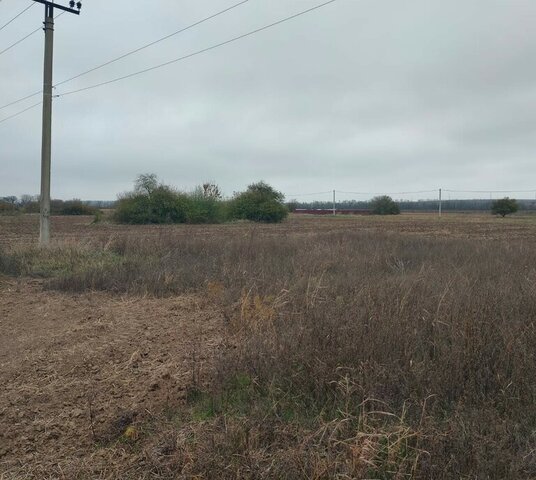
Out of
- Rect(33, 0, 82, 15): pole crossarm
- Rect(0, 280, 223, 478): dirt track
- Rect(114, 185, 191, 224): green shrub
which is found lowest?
Rect(0, 280, 223, 478): dirt track

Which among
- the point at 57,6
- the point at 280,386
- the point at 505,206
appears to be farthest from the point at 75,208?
the point at 280,386

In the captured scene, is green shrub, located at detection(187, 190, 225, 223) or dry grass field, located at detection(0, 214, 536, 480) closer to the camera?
dry grass field, located at detection(0, 214, 536, 480)

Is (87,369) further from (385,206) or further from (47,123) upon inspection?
(385,206)

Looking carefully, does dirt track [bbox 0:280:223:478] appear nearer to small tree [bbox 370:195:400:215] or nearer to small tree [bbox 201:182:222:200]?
small tree [bbox 201:182:222:200]

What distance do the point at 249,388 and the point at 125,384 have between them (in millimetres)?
1374

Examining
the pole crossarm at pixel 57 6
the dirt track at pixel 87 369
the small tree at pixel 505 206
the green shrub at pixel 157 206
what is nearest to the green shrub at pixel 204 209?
the green shrub at pixel 157 206

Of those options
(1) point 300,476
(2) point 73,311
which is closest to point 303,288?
(2) point 73,311

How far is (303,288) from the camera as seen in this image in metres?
7.91

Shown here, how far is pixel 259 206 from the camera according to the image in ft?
198

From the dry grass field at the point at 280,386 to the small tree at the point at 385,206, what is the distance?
4062 inches

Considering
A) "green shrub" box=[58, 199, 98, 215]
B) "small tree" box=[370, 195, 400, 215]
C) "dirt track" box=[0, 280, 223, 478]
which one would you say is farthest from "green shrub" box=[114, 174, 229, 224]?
"small tree" box=[370, 195, 400, 215]

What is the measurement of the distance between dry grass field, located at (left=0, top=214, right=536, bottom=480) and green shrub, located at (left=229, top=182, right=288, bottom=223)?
52432 mm

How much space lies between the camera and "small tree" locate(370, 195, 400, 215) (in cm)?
10806

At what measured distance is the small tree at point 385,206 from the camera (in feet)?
→ 355
